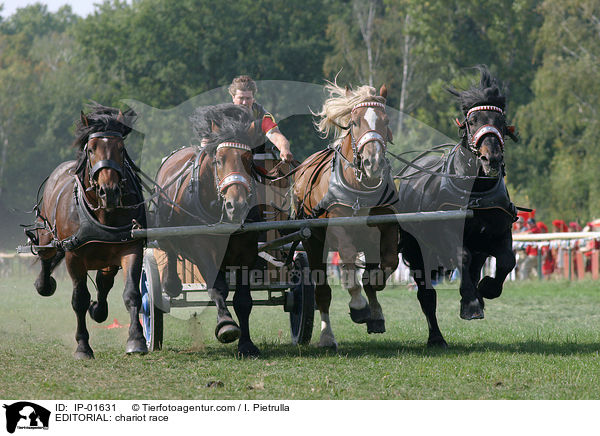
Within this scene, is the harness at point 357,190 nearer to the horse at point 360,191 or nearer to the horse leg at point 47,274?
the horse at point 360,191

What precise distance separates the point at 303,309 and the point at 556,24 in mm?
26403

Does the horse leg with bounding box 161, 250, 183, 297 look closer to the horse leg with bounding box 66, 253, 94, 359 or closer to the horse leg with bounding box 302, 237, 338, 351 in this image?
the horse leg with bounding box 66, 253, 94, 359

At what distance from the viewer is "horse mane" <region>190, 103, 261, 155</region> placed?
23.0 ft

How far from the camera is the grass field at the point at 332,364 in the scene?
5.69m

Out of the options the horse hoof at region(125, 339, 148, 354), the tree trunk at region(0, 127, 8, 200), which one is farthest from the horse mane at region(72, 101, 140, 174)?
the tree trunk at region(0, 127, 8, 200)

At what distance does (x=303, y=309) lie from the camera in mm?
8320

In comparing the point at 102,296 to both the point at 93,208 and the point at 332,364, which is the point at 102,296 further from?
the point at 332,364

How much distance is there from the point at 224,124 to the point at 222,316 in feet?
5.03

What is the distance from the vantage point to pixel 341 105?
747cm

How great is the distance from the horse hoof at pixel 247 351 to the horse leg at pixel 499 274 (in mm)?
1997

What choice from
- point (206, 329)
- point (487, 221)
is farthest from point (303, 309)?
point (206, 329)

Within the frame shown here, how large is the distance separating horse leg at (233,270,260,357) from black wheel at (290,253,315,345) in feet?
3.10

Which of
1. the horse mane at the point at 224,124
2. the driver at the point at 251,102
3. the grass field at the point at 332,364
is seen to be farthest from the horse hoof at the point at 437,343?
the horse mane at the point at 224,124

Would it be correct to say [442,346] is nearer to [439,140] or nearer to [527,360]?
[527,360]
